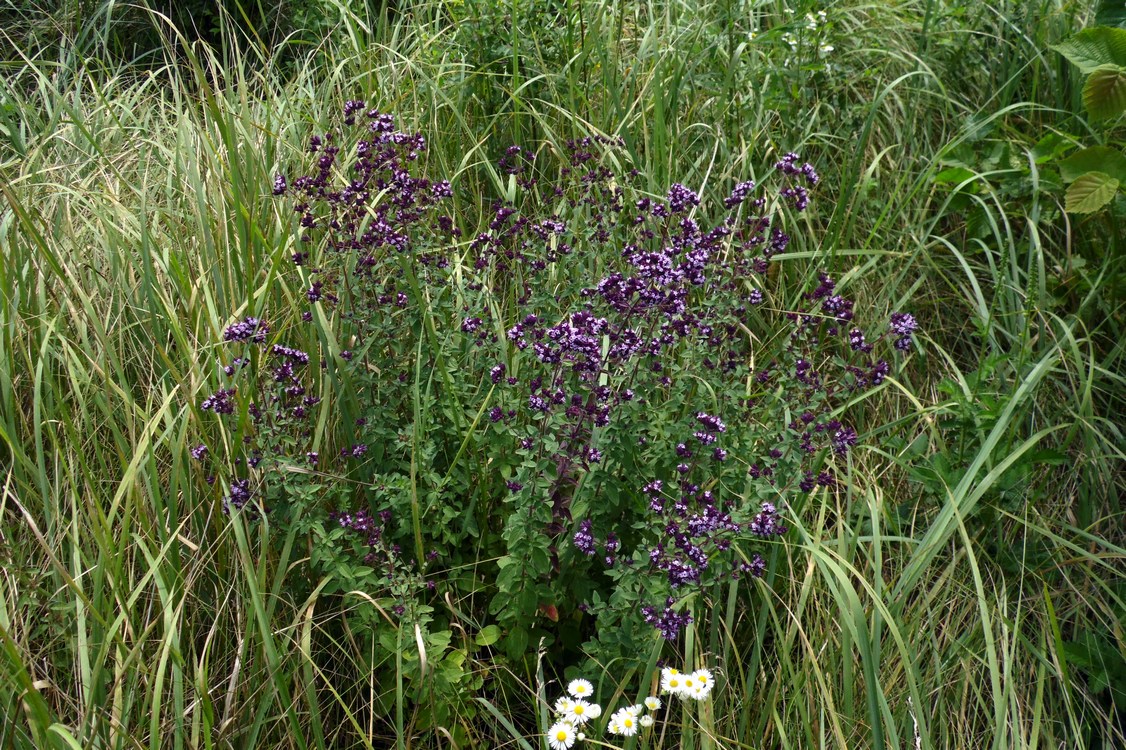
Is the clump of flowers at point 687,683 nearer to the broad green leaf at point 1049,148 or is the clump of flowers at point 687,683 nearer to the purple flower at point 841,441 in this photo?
the purple flower at point 841,441

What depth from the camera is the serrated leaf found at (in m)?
2.85

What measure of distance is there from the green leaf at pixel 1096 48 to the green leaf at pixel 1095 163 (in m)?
0.25

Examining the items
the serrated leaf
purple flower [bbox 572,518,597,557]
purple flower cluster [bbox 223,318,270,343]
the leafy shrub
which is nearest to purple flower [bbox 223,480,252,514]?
the leafy shrub

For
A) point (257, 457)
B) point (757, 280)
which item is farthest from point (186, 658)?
point (757, 280)

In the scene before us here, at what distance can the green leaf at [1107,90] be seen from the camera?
284cm

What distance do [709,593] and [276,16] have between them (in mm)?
4990

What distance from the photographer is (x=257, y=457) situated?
7.32 ft

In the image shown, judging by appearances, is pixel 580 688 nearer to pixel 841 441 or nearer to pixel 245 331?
pixel 841 441

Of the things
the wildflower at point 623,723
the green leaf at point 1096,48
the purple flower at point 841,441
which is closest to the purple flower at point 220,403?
the wildflower at point 623,723

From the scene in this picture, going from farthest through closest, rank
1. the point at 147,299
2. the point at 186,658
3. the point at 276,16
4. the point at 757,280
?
the point at 276,16
the point at 757,280
the point at 147,299
the point at 186,658

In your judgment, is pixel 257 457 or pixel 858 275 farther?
pixel 858 275

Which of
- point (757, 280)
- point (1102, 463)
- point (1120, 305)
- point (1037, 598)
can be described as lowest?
point (1037, 598)

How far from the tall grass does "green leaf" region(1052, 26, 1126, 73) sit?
1.41 ft

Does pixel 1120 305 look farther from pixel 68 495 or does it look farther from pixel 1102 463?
pixel 68 495
